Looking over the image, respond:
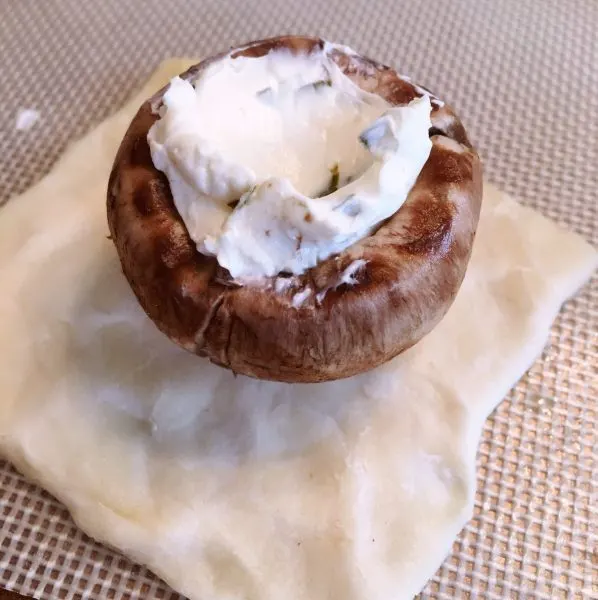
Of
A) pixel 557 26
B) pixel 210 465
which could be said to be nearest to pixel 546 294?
pixel 210 465

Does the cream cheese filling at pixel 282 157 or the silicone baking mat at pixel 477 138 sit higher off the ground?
the cream cheese filling at pixel 282 157

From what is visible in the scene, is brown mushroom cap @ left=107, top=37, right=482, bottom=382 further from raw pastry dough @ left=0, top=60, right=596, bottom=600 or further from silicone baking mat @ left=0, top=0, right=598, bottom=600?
silicone baking mat @ left=0, top=0, right=598, bottom=600

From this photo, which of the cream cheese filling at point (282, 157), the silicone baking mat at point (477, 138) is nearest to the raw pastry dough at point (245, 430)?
the silicone baking mat at point (477, 138)

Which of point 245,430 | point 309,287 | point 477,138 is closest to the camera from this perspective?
point 309,287

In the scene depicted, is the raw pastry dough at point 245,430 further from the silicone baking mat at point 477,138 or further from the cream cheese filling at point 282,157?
the cream cheese filling at point 282,157

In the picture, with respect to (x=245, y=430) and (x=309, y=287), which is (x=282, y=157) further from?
(x=245, y=430)

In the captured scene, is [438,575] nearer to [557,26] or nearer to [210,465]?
[210,465]

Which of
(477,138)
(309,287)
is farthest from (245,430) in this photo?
(477,138)
